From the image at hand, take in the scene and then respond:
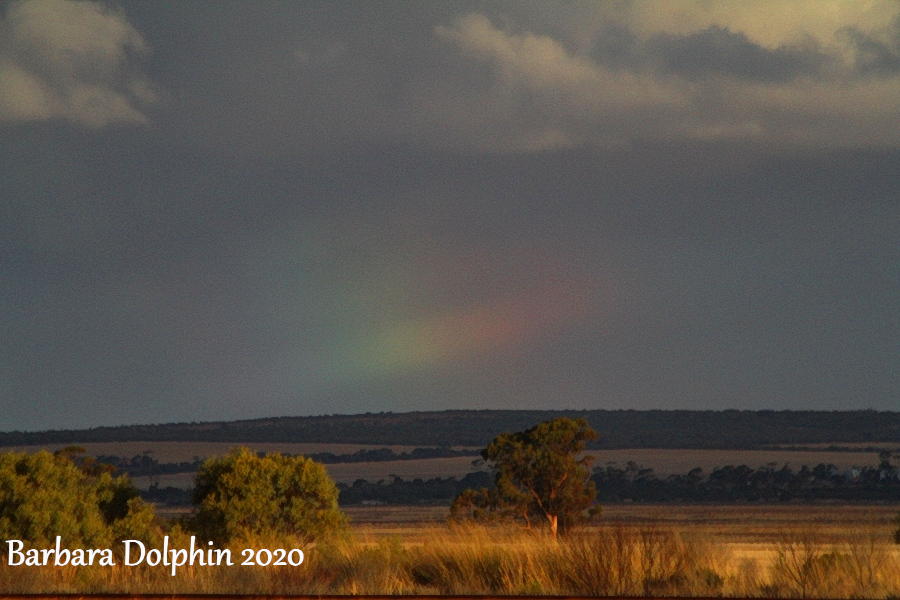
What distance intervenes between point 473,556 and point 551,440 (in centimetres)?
2131

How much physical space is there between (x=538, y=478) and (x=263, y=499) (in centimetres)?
1668

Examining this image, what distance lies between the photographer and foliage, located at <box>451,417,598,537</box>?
129 ft

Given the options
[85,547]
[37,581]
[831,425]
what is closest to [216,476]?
[85,547]

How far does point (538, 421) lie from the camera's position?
162 metres

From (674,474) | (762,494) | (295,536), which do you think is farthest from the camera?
(674,474)

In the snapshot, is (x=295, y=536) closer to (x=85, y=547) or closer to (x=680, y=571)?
(x=85, y=547)

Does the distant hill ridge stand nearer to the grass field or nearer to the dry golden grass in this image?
the grass field

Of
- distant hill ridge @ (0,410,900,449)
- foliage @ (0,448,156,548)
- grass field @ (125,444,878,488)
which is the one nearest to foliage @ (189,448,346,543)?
foliage @ (0,448,156,548)

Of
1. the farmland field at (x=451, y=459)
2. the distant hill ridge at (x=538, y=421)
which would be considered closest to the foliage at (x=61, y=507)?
the farmland field at (x=451, y=459)

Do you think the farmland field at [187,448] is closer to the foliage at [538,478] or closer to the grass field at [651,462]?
the grass field at [651,462]

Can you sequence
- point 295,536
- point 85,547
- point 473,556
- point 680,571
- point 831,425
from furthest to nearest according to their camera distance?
point 831,425
point 295,536
point 85,547
point 473,556
point 680,571

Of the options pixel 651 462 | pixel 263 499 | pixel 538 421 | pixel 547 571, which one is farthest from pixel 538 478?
pixel 538 421

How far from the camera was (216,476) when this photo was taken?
25.7m

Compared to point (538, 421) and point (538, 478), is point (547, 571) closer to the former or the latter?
point (538, 478)
